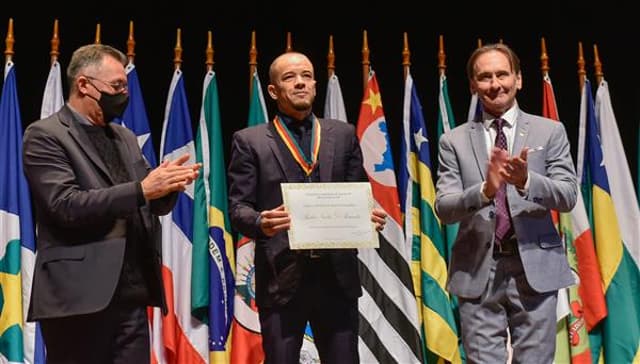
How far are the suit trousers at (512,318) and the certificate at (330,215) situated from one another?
1.39 feet

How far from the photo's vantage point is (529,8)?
5.13 m

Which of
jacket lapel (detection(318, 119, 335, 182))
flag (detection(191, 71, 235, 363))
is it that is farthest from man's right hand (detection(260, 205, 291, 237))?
flag (detection(191, 71, 235, 363))

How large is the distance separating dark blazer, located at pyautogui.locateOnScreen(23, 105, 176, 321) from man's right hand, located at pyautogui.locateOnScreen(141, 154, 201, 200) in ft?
0.12

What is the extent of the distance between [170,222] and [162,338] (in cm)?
64

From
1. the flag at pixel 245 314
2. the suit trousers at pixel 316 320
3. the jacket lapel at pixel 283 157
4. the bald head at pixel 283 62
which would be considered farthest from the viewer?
the flag at pixel 245 314

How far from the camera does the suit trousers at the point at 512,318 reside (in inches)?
99.0

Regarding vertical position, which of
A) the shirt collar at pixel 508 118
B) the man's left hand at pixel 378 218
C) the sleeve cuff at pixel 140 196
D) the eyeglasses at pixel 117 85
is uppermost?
the eyeglasses at pixel 117 85

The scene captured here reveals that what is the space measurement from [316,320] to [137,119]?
2.11 meters

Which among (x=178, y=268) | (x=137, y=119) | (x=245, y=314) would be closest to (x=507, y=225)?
(x=245, y=314)

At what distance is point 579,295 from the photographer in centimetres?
429

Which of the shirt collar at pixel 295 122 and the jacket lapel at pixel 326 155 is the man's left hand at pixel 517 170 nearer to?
the jacket lapel at pixel 326 155

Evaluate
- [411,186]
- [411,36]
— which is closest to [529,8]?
[411,36]

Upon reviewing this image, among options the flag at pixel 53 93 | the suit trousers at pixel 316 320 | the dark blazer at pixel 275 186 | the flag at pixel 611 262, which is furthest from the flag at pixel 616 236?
the flag at pixel 53 93

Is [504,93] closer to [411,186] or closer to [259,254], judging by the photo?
[259,254]
